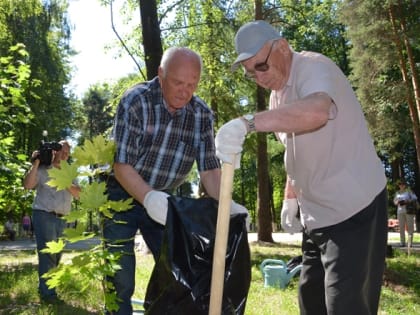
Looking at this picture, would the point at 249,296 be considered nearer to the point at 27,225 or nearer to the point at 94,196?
the point at 94,196

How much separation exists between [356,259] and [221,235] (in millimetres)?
729

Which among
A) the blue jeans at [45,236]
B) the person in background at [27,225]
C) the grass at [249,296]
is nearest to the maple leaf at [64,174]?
the grass at [249,296]

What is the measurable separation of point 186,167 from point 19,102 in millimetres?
2293

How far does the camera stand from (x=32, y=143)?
72.0 ft

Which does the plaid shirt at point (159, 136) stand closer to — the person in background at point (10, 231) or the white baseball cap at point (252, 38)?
the white baseball cap at point (252, 38)

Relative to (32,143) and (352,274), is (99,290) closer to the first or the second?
(352,274)

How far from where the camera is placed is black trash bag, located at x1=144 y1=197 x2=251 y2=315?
2.04 metres

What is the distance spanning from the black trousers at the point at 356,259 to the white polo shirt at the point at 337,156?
50 mm

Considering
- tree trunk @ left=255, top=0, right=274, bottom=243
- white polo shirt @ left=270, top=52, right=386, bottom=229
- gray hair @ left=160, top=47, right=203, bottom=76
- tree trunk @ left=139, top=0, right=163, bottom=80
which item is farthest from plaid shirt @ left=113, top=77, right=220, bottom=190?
tree trunk @ left=255, top=0, right=274, bottom=243

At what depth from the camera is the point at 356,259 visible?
7.25 ft

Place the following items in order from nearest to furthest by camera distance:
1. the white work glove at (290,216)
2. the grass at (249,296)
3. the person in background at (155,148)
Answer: the person in background at (155,148), the white work glove at (290,216), the grass at (249,296)

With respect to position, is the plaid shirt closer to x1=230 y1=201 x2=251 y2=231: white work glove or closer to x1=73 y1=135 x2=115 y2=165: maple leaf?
x1=73 y1=135 x2=115 y2=165: maple leaf

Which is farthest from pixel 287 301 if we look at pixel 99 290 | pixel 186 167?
pixel 186 167

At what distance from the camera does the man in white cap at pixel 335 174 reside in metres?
2.21
